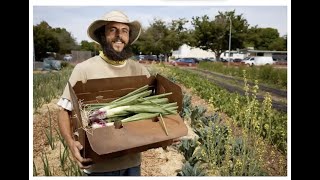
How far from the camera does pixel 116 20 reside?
5.83 ft

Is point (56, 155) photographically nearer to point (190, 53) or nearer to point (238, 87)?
point (190, 53)

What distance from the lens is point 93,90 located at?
171cm

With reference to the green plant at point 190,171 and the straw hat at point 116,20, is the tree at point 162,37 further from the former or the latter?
the green plant at point 190,171

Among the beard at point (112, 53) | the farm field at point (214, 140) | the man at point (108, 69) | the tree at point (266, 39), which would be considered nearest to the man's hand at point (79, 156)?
the man at point (108, 69)

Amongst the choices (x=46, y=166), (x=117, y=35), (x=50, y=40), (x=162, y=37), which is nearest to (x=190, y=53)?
(x=162, y=37)

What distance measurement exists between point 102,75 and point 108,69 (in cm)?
5

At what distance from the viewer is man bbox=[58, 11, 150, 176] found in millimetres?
1646

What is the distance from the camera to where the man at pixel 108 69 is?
1.65 meters

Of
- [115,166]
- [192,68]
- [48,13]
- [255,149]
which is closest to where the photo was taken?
[115,166]

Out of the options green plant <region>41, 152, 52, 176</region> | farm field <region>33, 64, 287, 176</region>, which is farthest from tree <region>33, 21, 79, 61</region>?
green plant <region>41, 152, 52, 176</region>

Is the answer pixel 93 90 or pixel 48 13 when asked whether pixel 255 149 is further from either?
pixel 48 13

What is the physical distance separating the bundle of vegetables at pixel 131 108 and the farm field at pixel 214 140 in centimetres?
42
